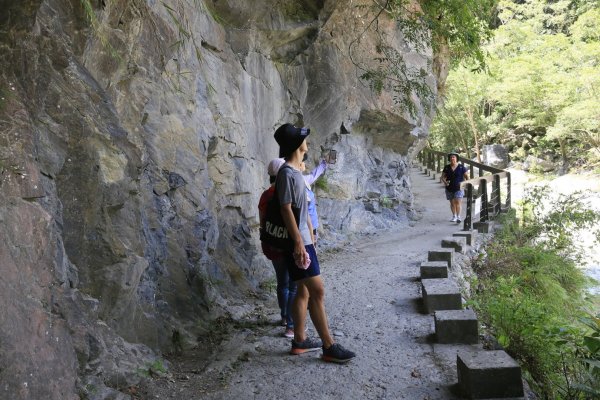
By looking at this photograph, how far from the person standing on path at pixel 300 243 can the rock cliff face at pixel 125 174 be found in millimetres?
1102

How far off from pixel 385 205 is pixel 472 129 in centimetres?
1920

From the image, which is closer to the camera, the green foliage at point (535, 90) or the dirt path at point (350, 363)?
the dirt path at point (350, 363)

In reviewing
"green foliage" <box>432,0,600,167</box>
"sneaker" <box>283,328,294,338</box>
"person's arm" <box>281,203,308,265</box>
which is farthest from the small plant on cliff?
"green foliage" <box>432,0,600,167</box>

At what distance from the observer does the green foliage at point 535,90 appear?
22141 mm

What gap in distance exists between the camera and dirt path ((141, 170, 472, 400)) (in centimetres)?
367

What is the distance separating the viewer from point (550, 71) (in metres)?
23.6

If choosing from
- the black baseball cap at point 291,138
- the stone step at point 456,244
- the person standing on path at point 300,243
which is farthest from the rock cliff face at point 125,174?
the stone step at point 456,244

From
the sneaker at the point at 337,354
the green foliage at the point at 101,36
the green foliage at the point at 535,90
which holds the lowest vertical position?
the sneaker at the point at 337,354

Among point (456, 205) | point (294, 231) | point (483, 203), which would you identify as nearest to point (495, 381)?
point (294, 231)

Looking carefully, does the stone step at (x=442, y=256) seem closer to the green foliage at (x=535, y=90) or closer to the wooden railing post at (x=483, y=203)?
the wooden railing post at (x=483, y=203)

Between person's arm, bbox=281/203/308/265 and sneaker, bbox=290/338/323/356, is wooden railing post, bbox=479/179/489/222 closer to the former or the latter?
sneaker, bbox=290/338/323/356

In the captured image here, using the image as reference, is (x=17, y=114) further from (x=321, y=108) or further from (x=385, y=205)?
(x=385, y=205)

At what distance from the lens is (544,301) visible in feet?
26.1

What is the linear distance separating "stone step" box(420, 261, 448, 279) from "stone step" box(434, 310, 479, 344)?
1.75m
